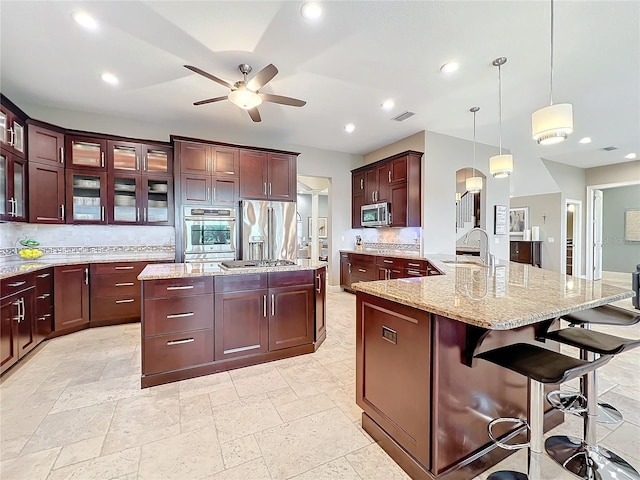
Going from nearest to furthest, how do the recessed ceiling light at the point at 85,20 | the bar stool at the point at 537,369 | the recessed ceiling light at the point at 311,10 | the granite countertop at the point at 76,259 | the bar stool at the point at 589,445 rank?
the bar stool at the point at 537,369, the bar stool at the point at 589,445, the recessed ceiling light at the point at 311,10, the recessed ceiling light at the point at 85,20, the granite countertop at the point at 76,259

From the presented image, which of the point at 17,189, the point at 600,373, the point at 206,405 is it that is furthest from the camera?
the point at 17,189

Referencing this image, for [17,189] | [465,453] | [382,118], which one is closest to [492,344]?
[465,453]

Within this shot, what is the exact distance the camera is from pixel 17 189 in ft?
10.8

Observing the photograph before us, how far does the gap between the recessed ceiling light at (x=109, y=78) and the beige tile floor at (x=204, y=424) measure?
2.95 m

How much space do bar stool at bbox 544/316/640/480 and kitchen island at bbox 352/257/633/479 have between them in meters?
0.19

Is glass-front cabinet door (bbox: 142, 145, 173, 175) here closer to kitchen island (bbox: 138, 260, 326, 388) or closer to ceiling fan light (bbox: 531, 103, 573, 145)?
kitchen island (bbox: 138, 260, 326, 388)

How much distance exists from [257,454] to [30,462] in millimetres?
1214

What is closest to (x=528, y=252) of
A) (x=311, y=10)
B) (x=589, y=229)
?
(x=589, y=229)

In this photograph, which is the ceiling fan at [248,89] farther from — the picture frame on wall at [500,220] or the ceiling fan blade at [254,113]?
the picture frame on wall at [500,220]

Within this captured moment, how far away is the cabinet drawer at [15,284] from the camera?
2467 mm

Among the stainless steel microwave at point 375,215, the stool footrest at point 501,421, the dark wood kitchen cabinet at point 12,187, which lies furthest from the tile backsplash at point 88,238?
the stool footrest at point 501,421

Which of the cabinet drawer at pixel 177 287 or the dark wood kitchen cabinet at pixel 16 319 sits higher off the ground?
the cabinet drawer at pixel 177 287

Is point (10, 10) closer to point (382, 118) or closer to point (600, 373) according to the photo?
point (382, 118)

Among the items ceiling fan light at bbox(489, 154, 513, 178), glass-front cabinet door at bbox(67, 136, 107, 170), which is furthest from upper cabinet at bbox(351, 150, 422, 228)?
glass-front cabinet door at bbox(67, 136, 107, 170)
